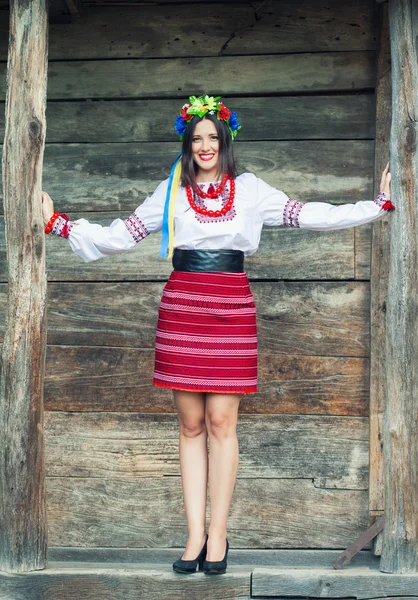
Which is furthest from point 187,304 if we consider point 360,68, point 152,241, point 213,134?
point 360,68

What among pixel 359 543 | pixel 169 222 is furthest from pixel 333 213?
pixel 359 543

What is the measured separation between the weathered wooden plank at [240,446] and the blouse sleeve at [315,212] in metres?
1.29

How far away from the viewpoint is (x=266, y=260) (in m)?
5.28

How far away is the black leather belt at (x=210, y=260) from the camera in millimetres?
4250

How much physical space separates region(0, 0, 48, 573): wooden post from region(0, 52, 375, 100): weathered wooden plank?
3.25 ft

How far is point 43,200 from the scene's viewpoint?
14.4 feet

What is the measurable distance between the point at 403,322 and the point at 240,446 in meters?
1.27

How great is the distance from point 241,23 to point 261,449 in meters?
2.12

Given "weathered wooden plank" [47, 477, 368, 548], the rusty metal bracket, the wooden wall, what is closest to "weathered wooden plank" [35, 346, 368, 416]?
the wooden wall

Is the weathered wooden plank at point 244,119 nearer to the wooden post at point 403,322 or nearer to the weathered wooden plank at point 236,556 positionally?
the wooden post at point 403,322

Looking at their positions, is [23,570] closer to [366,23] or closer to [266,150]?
[266,150]

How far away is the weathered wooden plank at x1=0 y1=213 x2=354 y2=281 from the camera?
17.2 feet

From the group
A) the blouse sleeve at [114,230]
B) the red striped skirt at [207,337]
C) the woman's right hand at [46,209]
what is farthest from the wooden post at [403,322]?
the woman's right hand at [46,209]

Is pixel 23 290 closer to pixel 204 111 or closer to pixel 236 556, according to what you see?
pixel 204 111
